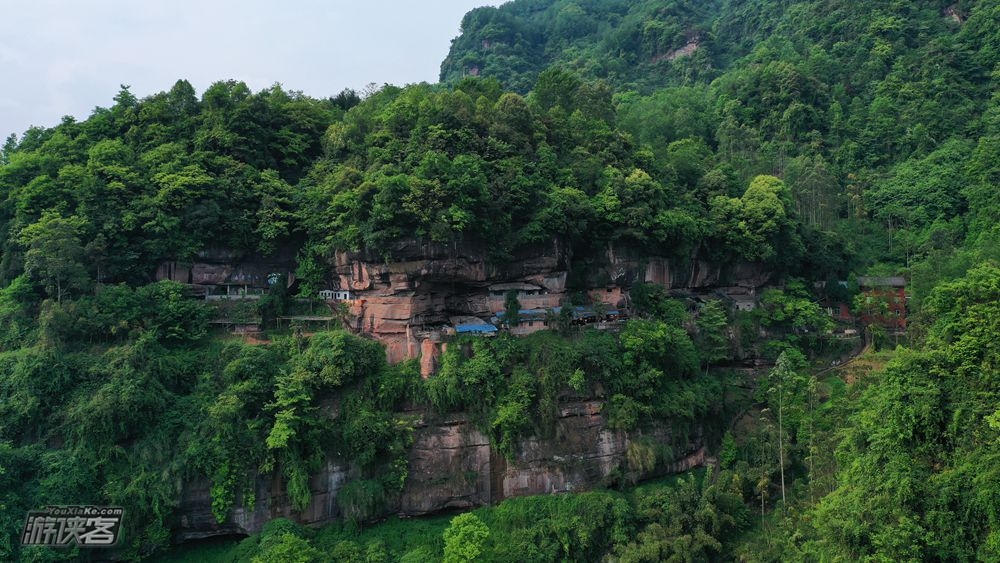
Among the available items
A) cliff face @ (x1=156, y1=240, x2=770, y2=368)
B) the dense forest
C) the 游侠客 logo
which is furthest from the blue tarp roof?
the 游侠客 logo

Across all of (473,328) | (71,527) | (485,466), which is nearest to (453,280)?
(473,328)

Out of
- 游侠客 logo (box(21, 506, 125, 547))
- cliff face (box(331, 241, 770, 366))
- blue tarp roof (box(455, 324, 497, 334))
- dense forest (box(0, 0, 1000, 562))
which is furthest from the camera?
cliff face (box(331, 241, 770, 366))

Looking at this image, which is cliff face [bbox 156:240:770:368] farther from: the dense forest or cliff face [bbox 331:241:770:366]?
the dense forest

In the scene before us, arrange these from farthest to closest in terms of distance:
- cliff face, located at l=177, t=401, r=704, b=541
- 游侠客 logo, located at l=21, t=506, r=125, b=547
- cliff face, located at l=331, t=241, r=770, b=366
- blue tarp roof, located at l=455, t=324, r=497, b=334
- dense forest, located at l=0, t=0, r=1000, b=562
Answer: cliff face, located at l=331, t=241, r=770, b=366
blue tarp roof, located at l=455, t=324, r=497, b=334
cliff face, located at l=177, t=401, r=704, b=541
dense forest, located at l=0, t=0, r=1000, b=562
游侠客 logo, located at l=21, t=506, r=125, b=547

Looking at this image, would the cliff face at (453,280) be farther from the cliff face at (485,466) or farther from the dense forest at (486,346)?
the cliff face at (485,466)

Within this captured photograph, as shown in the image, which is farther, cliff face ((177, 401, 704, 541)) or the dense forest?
cliff face ((177, 401, 704, 541))

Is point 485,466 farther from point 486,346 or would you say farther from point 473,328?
point 473,328
